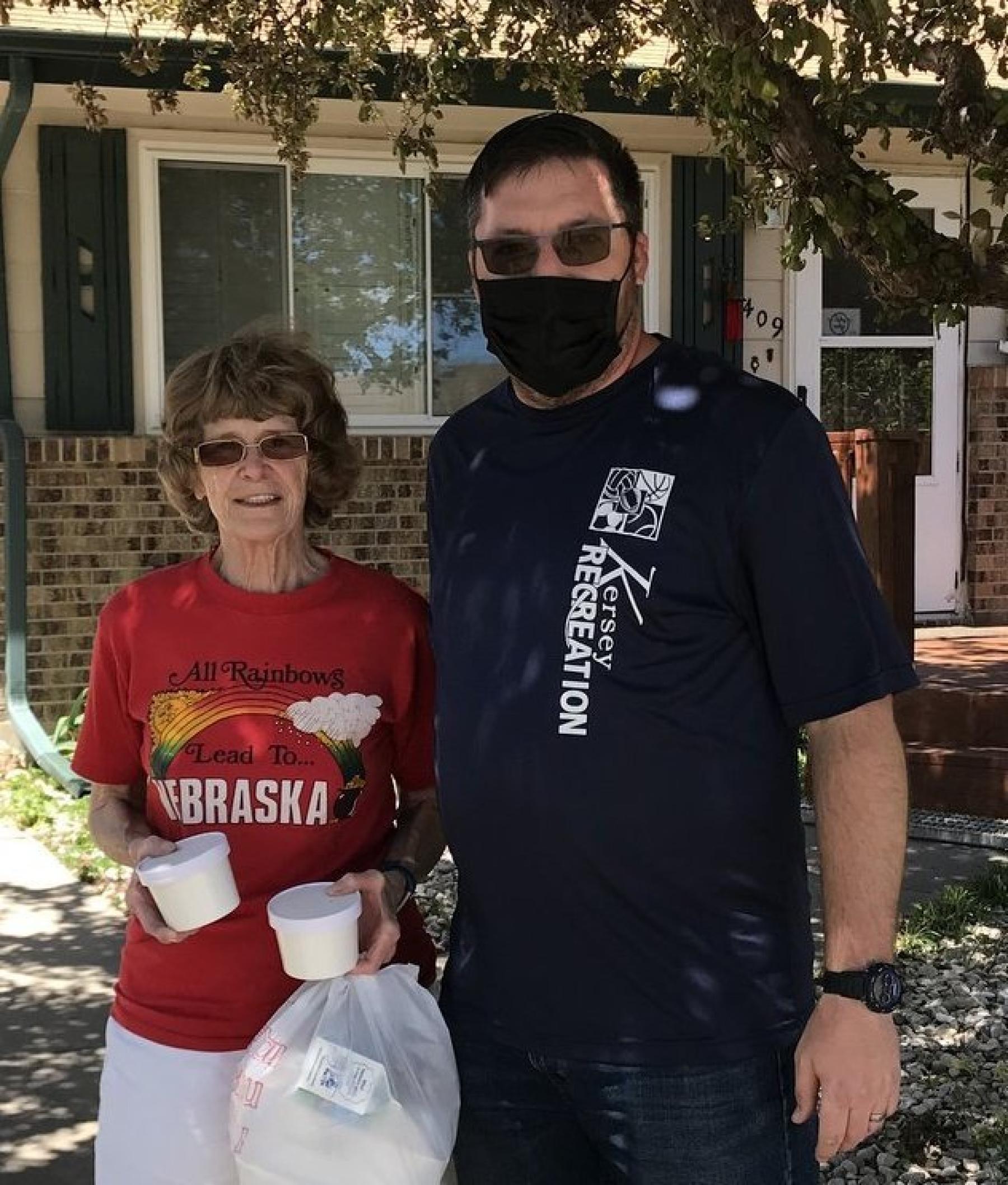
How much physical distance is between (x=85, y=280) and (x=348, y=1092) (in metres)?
6.11

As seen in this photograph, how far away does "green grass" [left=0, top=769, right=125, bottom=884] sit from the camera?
5727mm

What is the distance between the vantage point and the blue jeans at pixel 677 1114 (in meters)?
1.85

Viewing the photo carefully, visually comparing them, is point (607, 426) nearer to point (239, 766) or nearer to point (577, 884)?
point (577, 884)

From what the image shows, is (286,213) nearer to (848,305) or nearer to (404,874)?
(848,305)

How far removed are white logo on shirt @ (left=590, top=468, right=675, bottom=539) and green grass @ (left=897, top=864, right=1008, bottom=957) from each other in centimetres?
322

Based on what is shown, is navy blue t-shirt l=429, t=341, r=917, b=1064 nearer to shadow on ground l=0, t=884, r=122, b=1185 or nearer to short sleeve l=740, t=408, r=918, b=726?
short sleeve l=740, t=408, r=918, b=726

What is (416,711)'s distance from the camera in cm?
227

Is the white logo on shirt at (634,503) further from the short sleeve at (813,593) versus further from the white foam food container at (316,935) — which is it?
the white foam food container at (316,935)

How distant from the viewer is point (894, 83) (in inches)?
301

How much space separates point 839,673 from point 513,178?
2.69 feet

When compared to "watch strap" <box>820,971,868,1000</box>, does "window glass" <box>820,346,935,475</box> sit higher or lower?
higher

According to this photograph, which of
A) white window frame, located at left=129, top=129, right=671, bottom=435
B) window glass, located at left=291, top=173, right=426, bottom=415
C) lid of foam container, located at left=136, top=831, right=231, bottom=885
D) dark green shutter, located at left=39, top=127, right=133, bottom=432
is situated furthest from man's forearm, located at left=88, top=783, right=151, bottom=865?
window glass, located at left=291, top=173, right=426, bottom=415

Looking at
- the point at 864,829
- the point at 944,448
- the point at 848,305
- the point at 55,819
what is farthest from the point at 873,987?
the point at 944,448

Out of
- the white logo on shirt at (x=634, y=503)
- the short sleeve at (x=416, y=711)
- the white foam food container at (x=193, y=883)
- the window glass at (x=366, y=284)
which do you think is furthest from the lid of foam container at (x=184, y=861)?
the window glass at (x=366, y=284)
